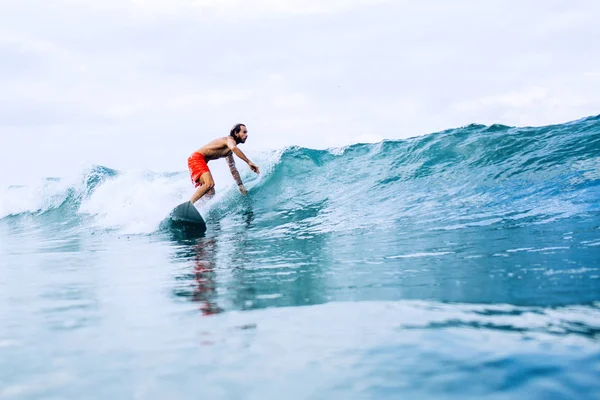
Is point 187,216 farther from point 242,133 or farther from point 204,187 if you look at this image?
point 242,133

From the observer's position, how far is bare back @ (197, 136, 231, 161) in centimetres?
973

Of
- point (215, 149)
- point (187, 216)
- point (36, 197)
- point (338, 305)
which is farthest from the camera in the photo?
point (36, 197)

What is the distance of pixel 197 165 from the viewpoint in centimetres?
962

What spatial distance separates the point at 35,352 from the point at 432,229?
462 cm

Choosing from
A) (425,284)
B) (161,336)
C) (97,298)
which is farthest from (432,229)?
(161,336)

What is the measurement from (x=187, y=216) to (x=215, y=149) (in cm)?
165

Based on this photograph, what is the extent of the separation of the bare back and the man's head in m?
0.18

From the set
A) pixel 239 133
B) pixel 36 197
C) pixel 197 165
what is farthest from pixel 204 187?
pixel 36 197

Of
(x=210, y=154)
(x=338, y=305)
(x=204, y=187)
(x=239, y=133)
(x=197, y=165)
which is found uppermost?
(x=239, y=133)

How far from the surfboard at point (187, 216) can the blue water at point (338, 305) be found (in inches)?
13.4

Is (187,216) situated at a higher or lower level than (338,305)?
higher

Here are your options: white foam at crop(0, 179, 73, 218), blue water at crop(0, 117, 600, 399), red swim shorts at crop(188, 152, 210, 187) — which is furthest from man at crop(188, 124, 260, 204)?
white foam at crop(0, 179, 73, 218)

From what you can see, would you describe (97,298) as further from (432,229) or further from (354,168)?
(354,168)

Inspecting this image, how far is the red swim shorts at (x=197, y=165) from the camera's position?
378 inches
